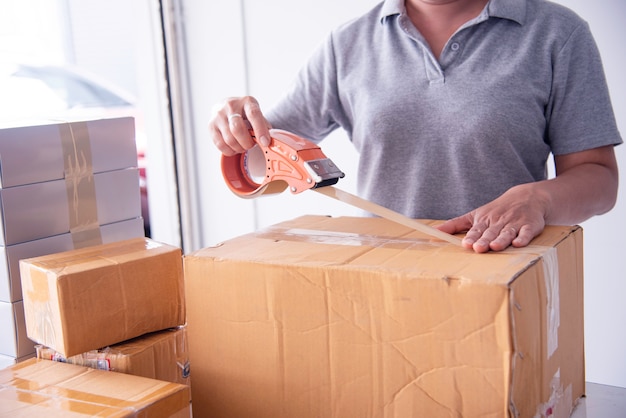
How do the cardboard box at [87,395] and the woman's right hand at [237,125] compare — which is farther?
the woman's right hand at [237,125]

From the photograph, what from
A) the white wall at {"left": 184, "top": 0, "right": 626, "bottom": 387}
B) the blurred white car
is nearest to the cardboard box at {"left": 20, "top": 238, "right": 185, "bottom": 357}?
the blurred white car

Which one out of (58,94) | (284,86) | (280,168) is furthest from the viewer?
(58,94)

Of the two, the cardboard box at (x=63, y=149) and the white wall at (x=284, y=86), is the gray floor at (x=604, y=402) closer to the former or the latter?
the cardboard box at (x=63, y=149)

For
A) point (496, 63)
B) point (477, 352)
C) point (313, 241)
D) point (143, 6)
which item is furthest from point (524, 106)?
point (143, 6)

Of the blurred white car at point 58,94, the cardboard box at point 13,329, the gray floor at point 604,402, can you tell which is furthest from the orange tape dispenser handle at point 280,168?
the blurred white car at point 58,94

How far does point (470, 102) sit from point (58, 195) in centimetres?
70

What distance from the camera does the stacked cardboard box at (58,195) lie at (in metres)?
0.98

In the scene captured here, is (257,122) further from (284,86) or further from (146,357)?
(284,86)

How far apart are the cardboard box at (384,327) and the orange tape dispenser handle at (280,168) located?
0.26 feet

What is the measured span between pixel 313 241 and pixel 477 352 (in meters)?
0.29

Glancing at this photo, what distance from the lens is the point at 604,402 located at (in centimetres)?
99

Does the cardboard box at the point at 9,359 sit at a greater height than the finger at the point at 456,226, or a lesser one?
lesser

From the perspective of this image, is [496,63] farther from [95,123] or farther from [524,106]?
[95,123]

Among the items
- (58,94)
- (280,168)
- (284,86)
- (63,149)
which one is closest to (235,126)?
(280,168)
